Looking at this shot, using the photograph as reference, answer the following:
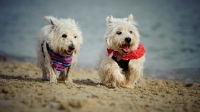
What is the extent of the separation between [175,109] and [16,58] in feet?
32.7

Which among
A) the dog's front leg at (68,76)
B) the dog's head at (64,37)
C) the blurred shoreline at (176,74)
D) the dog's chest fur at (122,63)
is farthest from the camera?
the blurred shoreline at (176,74)

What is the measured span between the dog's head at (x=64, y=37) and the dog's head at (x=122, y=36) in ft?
2.26

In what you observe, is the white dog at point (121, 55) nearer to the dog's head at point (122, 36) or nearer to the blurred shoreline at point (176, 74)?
the dog's head at point (122, 36)

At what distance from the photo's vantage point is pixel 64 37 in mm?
6523

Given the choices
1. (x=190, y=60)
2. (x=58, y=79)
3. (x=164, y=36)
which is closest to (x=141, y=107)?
(x=58, y=79)

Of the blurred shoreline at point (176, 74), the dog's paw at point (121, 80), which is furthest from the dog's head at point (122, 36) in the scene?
the blurred shoreline at point (176, 74)

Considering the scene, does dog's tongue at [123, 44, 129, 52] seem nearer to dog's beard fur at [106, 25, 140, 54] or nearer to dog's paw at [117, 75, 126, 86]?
dog's beard fur at [106, 25, 140, 54]

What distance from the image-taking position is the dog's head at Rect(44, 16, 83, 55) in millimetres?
6398

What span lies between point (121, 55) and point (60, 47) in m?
1.34

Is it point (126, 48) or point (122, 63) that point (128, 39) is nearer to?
point (126, 48)

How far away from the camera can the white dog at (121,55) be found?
648cm

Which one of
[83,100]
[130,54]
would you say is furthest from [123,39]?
[83,100]

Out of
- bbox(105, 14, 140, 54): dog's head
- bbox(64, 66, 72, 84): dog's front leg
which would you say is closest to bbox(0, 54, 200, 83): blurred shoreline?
bbox(105, 14, 140, 54): dog's head

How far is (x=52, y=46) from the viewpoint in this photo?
6.48 meters
